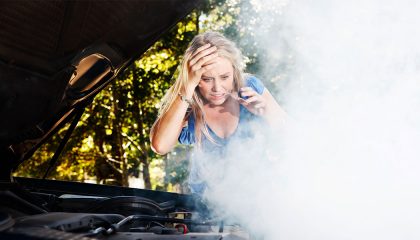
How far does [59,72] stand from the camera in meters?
2.23

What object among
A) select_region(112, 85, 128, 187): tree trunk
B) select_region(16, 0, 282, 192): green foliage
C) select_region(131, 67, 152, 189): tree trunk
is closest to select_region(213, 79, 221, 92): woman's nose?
select_region(16, 0, 282, 192): green foliage

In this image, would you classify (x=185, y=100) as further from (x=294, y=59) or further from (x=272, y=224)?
(x=294, y=59)

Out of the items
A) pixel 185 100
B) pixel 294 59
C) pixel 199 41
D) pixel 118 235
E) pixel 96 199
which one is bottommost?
pixel 118 235

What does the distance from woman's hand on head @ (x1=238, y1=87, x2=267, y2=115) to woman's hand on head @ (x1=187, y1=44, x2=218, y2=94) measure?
379 mm

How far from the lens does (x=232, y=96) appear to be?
174 inches

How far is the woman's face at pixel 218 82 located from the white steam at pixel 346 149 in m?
0.48

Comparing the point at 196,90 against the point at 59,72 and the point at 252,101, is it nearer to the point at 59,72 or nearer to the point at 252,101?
the point at 252,101

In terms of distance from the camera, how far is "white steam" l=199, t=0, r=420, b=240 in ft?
12.0

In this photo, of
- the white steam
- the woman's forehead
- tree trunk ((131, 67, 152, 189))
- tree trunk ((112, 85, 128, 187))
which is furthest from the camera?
tree trunk ((112, 85, 128, 187))

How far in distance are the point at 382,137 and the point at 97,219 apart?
2.81 m

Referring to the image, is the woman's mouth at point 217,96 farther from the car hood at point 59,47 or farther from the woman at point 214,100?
the car hood at point 59,47

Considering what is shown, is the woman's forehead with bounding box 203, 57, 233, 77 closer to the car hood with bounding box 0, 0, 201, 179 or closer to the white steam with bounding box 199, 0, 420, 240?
the white steam with bounding box 199, 0, 420, 240

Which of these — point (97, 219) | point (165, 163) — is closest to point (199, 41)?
point (97, 219)

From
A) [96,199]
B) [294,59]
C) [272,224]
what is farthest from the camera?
[294,59]
